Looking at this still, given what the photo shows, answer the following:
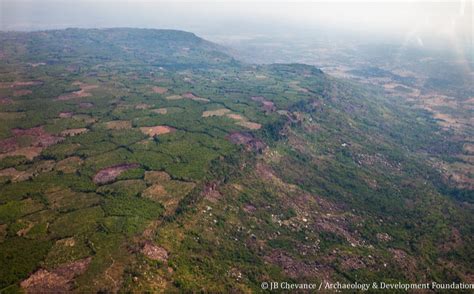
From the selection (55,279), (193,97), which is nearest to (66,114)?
(193,97)

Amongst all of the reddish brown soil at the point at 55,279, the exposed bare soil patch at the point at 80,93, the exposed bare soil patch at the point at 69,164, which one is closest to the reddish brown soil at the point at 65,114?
the exposed bare soil patch at the point at 80,93

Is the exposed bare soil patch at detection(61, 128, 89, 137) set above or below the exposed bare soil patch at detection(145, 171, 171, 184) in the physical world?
above

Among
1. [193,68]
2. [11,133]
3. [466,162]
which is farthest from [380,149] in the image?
[193,68]

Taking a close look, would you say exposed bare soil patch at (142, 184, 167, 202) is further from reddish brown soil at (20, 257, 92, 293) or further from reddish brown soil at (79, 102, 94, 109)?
reddish brown soil at (79, 102, 94, 109)

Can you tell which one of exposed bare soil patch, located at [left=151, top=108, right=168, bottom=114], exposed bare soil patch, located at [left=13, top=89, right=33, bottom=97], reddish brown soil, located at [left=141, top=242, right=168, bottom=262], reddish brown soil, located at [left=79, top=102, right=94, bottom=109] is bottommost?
reddish brown soil, located at [left=141, top=242, right=168, bottom=262]

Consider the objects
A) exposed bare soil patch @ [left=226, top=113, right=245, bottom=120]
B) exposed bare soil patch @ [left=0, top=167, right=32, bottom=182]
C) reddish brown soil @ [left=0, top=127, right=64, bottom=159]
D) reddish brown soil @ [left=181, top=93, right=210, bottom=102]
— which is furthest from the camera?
reddish brown soil @ [left=181, top=93, right=210, bottom=102]

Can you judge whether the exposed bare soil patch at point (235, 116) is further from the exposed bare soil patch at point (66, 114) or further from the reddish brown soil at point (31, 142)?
the reddish brown soil at point (31, 142)

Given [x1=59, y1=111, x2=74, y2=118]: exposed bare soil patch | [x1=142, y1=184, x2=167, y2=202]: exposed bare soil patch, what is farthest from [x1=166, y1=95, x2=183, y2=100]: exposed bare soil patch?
[x1=142, y1=184, x2=167, y2=202]: exposed bare soil patch

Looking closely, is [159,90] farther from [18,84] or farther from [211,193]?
[211,193]
